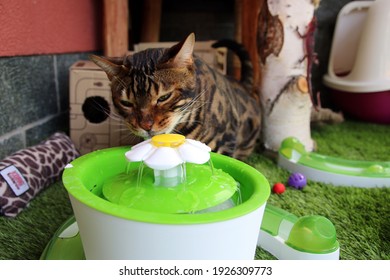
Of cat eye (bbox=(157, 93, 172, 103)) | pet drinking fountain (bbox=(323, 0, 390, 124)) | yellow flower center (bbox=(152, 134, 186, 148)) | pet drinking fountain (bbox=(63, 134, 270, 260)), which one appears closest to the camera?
pet drinking fountain (bbox=(63, 134, 270, 260))

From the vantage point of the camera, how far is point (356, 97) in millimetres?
1946

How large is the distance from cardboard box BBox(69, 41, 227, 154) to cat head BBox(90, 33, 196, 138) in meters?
0.43

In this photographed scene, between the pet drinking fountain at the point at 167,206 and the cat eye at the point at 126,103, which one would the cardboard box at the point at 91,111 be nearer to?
the cat eye at the point at 126,103

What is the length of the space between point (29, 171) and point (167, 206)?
0.64 meters

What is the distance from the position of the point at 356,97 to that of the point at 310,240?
141 cm

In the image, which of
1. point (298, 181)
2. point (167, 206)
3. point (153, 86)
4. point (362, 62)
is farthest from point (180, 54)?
point (362, 62)

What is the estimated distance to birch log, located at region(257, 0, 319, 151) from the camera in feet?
4.56

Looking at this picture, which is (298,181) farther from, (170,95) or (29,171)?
(29,171)

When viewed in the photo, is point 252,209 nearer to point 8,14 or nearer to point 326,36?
point 8,14

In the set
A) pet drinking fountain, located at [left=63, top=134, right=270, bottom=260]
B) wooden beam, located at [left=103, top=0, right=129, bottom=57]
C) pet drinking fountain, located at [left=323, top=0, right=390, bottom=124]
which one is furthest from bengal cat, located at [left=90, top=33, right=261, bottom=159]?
pet drinking fountain, located at [left=323, top=0, right=390, bottom=124]

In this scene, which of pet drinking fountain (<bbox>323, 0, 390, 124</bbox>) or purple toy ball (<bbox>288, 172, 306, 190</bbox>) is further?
pet drinking fountain (<bbox>323, 0, 390, 124</bbox>)

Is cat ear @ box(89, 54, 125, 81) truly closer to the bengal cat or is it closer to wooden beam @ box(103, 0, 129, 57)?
the bengal cat

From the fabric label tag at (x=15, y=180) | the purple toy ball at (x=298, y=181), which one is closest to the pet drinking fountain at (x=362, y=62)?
the purple toy ball at (x=298, y=181)

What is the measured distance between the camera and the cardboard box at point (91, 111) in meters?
1.39
